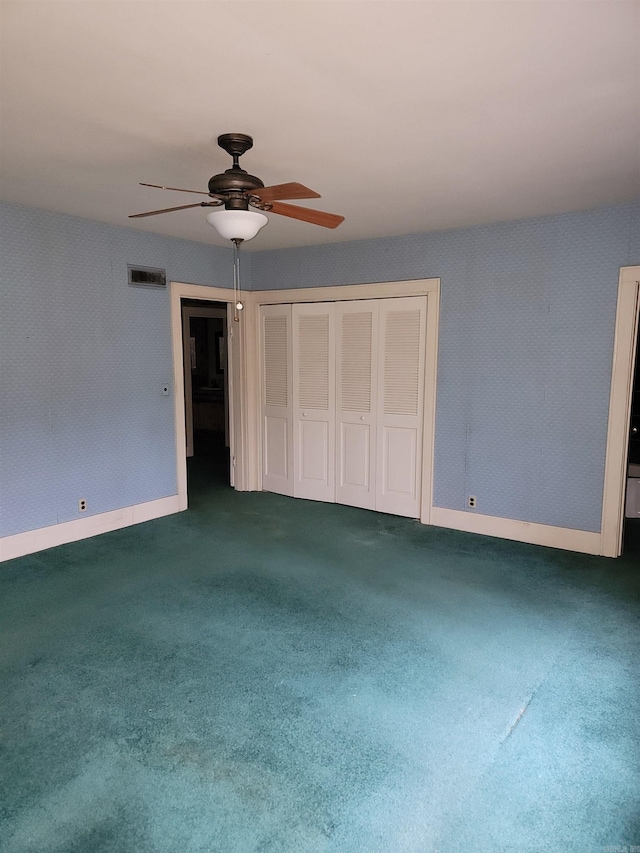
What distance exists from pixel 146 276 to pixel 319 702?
3.85 meters

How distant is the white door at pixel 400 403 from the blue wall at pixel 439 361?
0.75 feet

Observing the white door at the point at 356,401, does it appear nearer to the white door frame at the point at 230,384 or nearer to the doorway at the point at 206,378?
the white door frame at the point at 230,384

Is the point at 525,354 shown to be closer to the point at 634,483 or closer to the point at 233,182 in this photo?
the point at 634,483

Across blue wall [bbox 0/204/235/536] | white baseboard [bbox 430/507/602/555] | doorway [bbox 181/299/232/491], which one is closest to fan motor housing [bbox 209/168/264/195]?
blue wall [bbox 0/204/235/536]

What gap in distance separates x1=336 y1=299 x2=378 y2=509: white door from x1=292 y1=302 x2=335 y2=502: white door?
92 millimetres

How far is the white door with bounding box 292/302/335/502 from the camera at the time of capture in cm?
562

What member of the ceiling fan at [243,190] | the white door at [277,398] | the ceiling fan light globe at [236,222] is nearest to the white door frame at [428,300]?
the white door at [277,398]

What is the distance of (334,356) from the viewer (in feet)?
18.3

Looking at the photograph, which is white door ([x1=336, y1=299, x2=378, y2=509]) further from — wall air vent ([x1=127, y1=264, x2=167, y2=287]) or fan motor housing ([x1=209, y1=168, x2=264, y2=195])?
fan motor housing ([x1=209, y1=168, x2=264, y2=195])

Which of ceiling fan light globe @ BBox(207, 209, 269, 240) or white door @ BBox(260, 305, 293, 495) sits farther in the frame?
white door @ BBox(260, 305, 293, 495)

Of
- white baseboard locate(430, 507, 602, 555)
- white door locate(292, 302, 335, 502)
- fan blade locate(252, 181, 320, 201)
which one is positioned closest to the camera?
fan blade locate(252, 181, 320, 201)

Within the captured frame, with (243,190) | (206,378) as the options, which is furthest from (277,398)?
(206,378)

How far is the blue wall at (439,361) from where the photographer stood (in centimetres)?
414

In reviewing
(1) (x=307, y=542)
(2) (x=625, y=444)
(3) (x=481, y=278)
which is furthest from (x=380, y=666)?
(3) (x=481, y=278)
